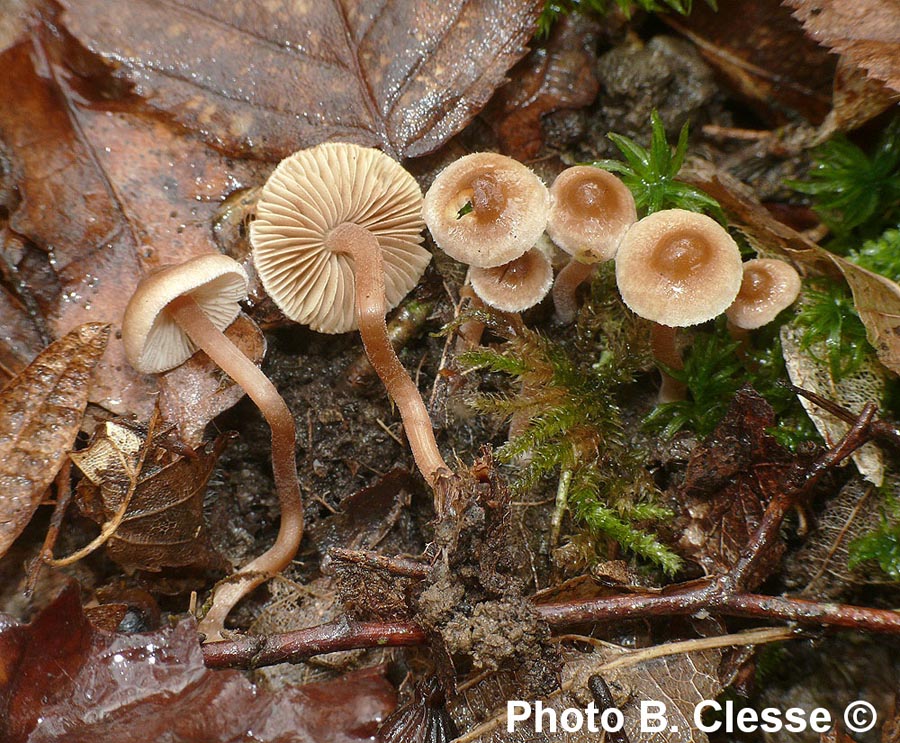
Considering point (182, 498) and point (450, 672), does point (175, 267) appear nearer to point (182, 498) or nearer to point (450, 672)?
point (182, 498)

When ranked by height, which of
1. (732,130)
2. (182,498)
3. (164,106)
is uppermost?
(164,106)

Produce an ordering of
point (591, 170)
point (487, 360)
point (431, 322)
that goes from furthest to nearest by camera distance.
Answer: point (431, 322), point (487, 360), point (591, 170)

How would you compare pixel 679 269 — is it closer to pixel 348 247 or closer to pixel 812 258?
pixel 812 258

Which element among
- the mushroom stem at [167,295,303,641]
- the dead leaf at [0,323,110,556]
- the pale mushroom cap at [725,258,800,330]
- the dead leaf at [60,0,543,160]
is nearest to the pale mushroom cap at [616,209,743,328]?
the pale mushroom cap at [725,258,800,330]

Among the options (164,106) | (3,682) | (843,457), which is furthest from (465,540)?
(164,106)

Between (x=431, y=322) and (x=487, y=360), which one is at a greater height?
(x=431, y=322)

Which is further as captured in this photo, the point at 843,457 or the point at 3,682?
the point at 843,457
